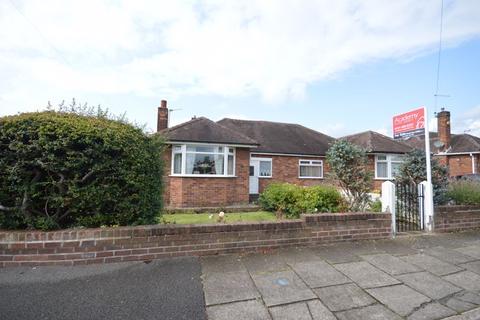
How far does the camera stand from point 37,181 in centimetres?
386

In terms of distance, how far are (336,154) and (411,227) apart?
2427 mm

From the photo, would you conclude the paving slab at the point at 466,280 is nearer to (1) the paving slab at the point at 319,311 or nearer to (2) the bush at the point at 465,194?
(1) the paving slab at the point at 319,311

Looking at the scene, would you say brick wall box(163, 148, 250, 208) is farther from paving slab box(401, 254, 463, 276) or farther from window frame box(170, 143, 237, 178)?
paving slab box(401, 254, 463, 276)

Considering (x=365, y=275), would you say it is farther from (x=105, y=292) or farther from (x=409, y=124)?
(x=409, y=124)

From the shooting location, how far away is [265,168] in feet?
49.5

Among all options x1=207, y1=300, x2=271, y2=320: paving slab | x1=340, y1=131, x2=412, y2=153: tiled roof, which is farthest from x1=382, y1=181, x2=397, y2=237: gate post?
x1=340, y1=131, x2=412, y2=153: tiled roof

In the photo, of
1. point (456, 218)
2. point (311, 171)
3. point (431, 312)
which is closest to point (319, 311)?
point (431, 312)

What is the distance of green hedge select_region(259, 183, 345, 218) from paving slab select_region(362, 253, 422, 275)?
2304 millimetres

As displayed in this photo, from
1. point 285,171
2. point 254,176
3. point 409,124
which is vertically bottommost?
point 254,176

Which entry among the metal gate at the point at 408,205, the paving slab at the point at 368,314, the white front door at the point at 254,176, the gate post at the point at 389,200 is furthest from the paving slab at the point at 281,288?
the white front door at the point at 254,176

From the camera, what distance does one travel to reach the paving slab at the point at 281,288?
3038 millimetres

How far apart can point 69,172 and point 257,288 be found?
10.3 ft

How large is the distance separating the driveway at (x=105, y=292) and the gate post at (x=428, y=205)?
543 cm

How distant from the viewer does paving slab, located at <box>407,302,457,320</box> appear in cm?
275
